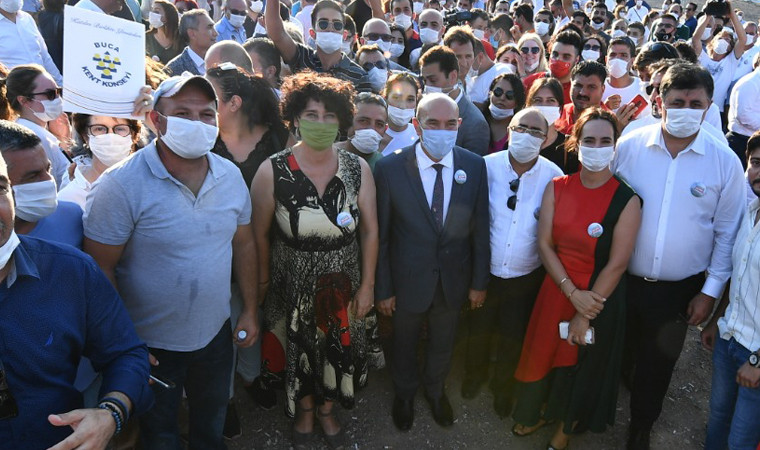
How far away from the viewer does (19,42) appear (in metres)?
4.89

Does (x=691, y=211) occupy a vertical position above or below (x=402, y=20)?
below

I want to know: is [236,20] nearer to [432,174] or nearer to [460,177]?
[432,174]

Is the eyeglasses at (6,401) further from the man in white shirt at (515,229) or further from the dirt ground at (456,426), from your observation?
the man in white shirt at (515,229)

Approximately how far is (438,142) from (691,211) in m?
1.56

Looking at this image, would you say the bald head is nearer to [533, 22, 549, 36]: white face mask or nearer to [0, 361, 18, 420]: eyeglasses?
[0, 361, 18, 420]: eyeglasses

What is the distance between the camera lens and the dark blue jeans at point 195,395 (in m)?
2.58

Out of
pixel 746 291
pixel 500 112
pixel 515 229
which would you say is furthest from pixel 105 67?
pixel 746 291

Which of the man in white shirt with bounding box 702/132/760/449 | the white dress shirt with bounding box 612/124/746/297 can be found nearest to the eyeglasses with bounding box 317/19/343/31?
the white dress shirt with bounding box 612/124/746/297

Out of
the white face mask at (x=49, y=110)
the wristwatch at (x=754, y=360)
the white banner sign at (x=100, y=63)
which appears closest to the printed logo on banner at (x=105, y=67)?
the white banner sign at (x=100, y=63)

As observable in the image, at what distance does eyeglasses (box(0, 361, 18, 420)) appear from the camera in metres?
1.58

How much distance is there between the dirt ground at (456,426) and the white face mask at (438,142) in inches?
75.1

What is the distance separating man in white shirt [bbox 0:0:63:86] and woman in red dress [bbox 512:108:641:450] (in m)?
4.98

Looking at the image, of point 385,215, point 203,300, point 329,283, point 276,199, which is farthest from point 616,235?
point 203,300

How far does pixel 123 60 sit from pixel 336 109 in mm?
1120
